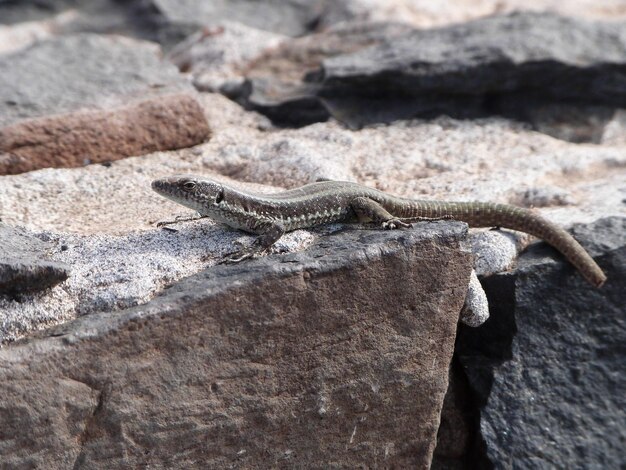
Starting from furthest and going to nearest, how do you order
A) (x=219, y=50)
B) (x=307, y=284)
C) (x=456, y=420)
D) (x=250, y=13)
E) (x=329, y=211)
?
(x=250, y=13), (x=219, y=50), (x=456, y=420), (x=329, y=211), (x=307, y=284)

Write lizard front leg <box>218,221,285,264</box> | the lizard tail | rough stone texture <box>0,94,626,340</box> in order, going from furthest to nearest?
1. the lizard tail
2. lizard front leg <box>218,221,285,264</box>
3. rough stone texture <box>0,94,626,340</box>

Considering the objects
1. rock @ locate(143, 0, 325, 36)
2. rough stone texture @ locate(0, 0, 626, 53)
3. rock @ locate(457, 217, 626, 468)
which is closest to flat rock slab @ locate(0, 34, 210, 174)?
rough stone texture @ locate(0, 0, 626, 53)

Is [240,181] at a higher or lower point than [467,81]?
lower

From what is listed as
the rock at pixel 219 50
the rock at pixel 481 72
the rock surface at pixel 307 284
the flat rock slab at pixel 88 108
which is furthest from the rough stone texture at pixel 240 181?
the rock at pixel 219 50

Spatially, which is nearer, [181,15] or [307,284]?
[307,284]

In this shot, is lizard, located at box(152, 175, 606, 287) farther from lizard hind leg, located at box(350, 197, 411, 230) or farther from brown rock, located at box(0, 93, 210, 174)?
brown rock, located at box(0, 93, 210, 174)

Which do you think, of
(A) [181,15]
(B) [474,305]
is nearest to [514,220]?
(B) [474,305]

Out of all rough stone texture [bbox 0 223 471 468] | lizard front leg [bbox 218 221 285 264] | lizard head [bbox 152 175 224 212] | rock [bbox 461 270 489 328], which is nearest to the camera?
rough stone texture [bbox 0 223 471 468]

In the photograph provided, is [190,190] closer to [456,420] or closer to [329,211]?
[329,211]
